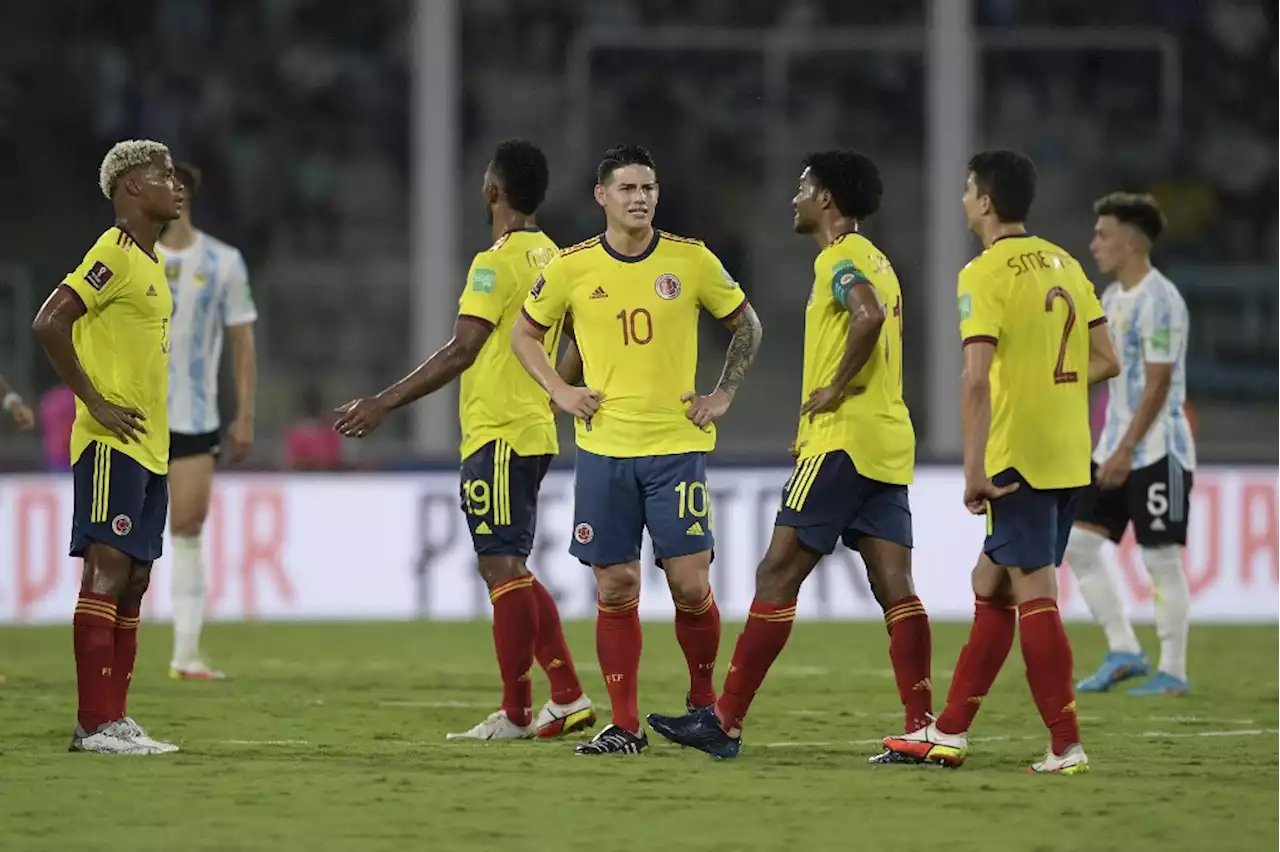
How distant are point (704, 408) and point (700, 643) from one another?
81 cm

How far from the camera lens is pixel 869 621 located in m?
13.5

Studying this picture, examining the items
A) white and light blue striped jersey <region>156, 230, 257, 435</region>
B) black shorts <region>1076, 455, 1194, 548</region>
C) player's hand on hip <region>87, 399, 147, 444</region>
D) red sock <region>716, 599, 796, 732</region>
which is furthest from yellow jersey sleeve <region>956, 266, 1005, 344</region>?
white and light blue striped jersey <region>156, 230, 257, 435</region>

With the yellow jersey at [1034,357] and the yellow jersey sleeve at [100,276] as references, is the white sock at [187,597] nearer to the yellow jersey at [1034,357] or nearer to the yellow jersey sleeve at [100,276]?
the yellow jersey sleeve at [100,276]

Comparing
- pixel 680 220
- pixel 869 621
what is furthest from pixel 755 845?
pixel 680 220

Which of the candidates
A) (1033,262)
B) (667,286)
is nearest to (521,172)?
(667,286)

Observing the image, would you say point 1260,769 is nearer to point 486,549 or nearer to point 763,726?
point 763,726

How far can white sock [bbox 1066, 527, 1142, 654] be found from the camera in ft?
32.8

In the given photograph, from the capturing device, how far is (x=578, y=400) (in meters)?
7.18

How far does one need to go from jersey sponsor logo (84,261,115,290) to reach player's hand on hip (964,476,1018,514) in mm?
2935

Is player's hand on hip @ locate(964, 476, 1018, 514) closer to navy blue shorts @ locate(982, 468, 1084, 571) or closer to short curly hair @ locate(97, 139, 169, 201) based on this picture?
navy blue shorts @ locate(982, 468, 1084, 571)

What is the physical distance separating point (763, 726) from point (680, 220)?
39.2 feet

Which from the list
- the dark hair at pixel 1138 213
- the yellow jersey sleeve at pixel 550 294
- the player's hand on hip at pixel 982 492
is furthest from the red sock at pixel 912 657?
the dark hair at pixel 1138 213

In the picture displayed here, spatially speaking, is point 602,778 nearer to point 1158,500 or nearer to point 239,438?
point 239,438

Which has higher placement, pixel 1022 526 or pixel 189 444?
pixel 189 444
